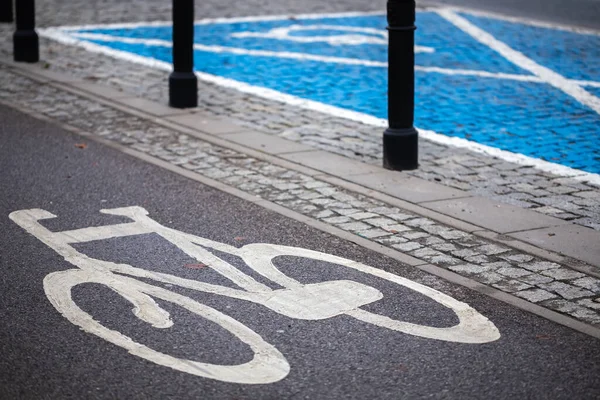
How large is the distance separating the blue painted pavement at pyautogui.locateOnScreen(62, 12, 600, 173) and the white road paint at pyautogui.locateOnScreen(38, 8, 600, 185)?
0.51 ft

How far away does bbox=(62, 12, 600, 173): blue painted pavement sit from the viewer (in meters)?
10.6

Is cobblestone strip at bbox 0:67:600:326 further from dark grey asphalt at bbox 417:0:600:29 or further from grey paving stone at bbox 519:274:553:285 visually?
dark grey asphalt at bbox 417:0:600:29

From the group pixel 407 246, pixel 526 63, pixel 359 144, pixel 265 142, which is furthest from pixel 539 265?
pixel 526 63

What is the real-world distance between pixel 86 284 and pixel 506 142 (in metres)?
5.32

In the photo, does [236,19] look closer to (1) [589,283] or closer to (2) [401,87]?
(2) [401,87]

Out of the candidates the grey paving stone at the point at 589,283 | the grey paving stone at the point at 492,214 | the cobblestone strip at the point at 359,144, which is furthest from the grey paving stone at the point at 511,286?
the cobblestone strip at the point at 359,144

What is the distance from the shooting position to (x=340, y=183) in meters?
8.55

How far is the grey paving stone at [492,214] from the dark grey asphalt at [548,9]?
10840 mm

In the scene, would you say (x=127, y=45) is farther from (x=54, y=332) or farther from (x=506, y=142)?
(x=54, y=332)

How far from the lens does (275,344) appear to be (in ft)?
17.4

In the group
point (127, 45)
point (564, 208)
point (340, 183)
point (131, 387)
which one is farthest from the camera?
point (127, 45)

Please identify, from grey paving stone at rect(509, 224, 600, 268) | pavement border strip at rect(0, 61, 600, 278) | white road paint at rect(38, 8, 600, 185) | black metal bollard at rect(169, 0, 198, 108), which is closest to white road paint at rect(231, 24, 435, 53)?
white road paint at rect(38, 8, 600, 185)

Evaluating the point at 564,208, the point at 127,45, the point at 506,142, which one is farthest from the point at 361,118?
the point at 127,45

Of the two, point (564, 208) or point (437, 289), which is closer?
point (437, 289)
